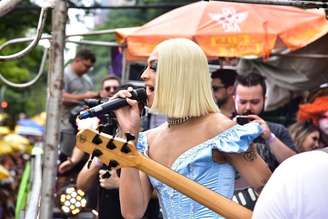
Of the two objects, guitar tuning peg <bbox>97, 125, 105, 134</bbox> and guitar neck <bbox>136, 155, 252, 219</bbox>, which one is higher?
guitar tuning peg <bbox>97, 125, 105, 134</bbox>

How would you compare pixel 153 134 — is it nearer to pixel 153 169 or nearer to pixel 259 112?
pixel 153 169

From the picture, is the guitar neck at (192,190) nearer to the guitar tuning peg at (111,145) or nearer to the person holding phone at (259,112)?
the guitar tuning peg at (111,145)

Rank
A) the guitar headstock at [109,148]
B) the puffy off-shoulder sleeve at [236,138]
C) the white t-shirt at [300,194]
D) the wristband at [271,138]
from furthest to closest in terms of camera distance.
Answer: the wristband at [271,138]
the puffy off-shoulder sleeve at [236,138]
the guitar headstock at [109,148]
the white t-shirt at [300,194]

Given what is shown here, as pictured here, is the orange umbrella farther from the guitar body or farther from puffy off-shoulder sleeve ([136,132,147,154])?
the guitar body

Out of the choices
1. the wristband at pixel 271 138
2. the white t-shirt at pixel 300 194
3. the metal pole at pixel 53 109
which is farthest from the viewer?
the wristband at pixel 271 138

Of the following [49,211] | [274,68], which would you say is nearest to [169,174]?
[49,211]

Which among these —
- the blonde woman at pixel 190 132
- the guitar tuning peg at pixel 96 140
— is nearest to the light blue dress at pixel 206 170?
the blonde woman at pixel 190 132

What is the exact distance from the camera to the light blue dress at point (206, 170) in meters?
3.78

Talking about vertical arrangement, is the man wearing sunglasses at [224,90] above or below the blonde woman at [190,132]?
below

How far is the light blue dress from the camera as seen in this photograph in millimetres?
3777

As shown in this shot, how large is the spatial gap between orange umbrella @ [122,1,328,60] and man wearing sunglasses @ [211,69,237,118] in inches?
22.7

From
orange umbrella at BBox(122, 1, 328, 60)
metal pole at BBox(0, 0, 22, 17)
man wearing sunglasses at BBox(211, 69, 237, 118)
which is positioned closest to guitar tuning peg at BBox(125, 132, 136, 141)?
metal pole at BBox(0, 0, 22, 17)

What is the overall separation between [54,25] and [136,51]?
5155 millimetres

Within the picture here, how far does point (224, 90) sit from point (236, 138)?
10.6ft
